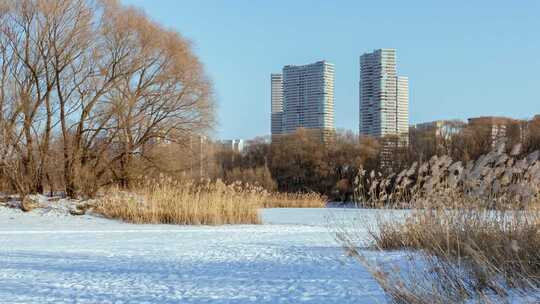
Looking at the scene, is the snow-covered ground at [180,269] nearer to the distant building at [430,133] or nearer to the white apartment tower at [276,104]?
the distant building at [430,133]

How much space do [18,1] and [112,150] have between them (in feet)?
16.6

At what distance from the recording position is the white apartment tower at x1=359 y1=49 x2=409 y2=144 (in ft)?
217

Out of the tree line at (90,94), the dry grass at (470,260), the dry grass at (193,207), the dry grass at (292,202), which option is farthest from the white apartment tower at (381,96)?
the dry grass at (470,260)

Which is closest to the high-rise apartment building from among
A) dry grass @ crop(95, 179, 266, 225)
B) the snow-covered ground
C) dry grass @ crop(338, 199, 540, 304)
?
dry grass @ crop(95, 179, 266, 225)

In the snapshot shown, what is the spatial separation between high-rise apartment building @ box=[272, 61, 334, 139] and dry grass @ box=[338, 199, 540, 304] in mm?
68220

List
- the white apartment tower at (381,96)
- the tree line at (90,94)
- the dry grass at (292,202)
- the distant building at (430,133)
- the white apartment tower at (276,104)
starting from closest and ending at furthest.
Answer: the tree line at (90,94)
the dry grass at (292,202)
the distant building at (430,133)
the white apartment tower at (381,96)
the white apartment tower at (276,104)

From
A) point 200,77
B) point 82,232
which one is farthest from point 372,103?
point 82,232

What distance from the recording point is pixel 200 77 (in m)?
19.1

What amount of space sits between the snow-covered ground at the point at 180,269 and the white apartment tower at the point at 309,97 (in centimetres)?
A: 6559

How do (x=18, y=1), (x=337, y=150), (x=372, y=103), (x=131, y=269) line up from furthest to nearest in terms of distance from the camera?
(x=372, y=103)
(x=337, y=150)
(x=18, y=1)
(x=131, y=269)

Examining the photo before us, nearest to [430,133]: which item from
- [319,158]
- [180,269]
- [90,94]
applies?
[319,158]

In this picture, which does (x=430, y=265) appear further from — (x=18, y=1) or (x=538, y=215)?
(x=18, y=1)

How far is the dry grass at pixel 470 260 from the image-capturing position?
3262 millimetres

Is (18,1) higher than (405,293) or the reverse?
higher
